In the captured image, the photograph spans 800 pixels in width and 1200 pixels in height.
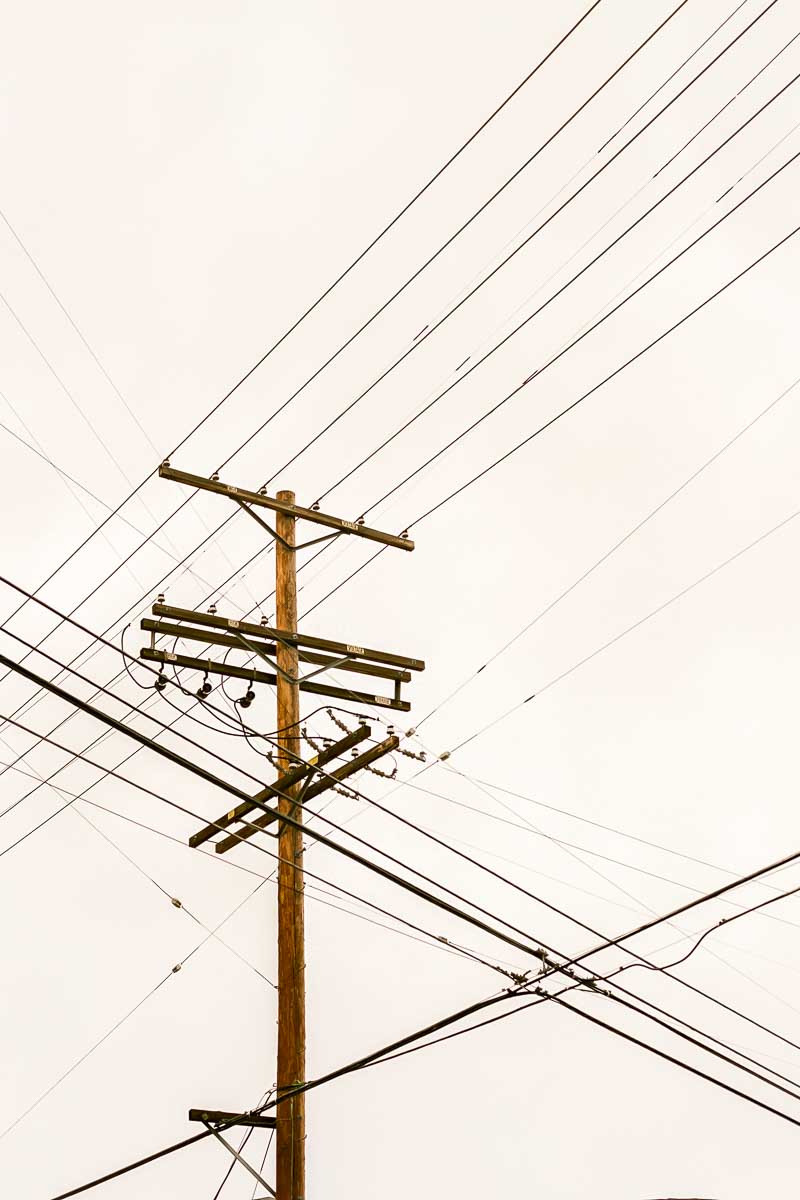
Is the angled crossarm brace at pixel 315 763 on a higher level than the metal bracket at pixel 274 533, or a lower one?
lower

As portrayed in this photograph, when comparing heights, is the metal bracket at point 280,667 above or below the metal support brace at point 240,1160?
Result: above

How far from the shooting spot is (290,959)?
1293 cm

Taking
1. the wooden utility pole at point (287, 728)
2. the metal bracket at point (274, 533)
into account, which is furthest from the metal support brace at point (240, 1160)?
the metal bracket at point (274, 533)

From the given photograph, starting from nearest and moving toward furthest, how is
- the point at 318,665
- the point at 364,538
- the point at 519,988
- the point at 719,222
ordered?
the point at 519,988, the point at 719,222, the point at 318,665, the point at 364,538

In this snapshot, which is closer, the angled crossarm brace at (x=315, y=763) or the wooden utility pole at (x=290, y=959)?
the wooden utility pole at (x=290, y=959)

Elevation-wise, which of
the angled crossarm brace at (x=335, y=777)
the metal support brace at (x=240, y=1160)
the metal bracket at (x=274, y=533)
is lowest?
the metal support brace at (x=240, y=1160)

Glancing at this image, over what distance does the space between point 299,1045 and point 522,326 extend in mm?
7486

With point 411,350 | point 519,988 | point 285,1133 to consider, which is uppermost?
point 411,350

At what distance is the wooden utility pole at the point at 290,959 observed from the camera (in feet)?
40.7

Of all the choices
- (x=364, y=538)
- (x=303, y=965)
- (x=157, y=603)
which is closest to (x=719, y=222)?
(x=364, y=538)

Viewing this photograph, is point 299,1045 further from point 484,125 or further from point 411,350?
point 484,125

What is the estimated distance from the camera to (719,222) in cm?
1341

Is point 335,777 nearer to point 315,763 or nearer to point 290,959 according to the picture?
point 315,763

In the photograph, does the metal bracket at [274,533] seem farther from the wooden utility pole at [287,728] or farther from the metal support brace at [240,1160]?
the metal support brace at [240,1160]
